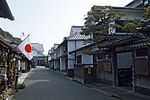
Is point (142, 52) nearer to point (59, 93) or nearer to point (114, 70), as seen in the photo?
point (114, 70)

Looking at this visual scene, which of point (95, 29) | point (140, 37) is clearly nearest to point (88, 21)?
point (95, 29)

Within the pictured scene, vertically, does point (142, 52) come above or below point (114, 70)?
above

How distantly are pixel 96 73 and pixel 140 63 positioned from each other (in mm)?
11473

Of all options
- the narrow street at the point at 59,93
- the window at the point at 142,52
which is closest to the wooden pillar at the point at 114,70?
the narrow street at the point at 59,93

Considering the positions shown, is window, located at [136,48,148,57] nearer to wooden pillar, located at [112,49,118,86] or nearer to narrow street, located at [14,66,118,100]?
narrow street, located at [14,66,118,100]

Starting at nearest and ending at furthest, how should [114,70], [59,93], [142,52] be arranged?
[142,52] → [59,93] → [114,70]

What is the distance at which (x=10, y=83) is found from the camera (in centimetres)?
1942

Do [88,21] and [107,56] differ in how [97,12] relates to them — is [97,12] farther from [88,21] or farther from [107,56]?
[107,56]

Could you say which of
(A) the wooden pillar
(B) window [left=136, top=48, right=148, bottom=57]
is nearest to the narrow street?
(A) the wooden pillar

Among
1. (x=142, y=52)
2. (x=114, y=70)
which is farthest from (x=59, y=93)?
(x=142, y=52)

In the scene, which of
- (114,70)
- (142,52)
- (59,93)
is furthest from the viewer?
(114,70)

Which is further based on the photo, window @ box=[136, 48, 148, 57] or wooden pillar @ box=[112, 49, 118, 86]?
wooden pillar @ box=[112, 49, 118, 86]

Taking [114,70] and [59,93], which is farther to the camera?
[114,70]

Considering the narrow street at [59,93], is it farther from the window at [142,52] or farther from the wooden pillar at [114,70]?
the window at [142,52]
